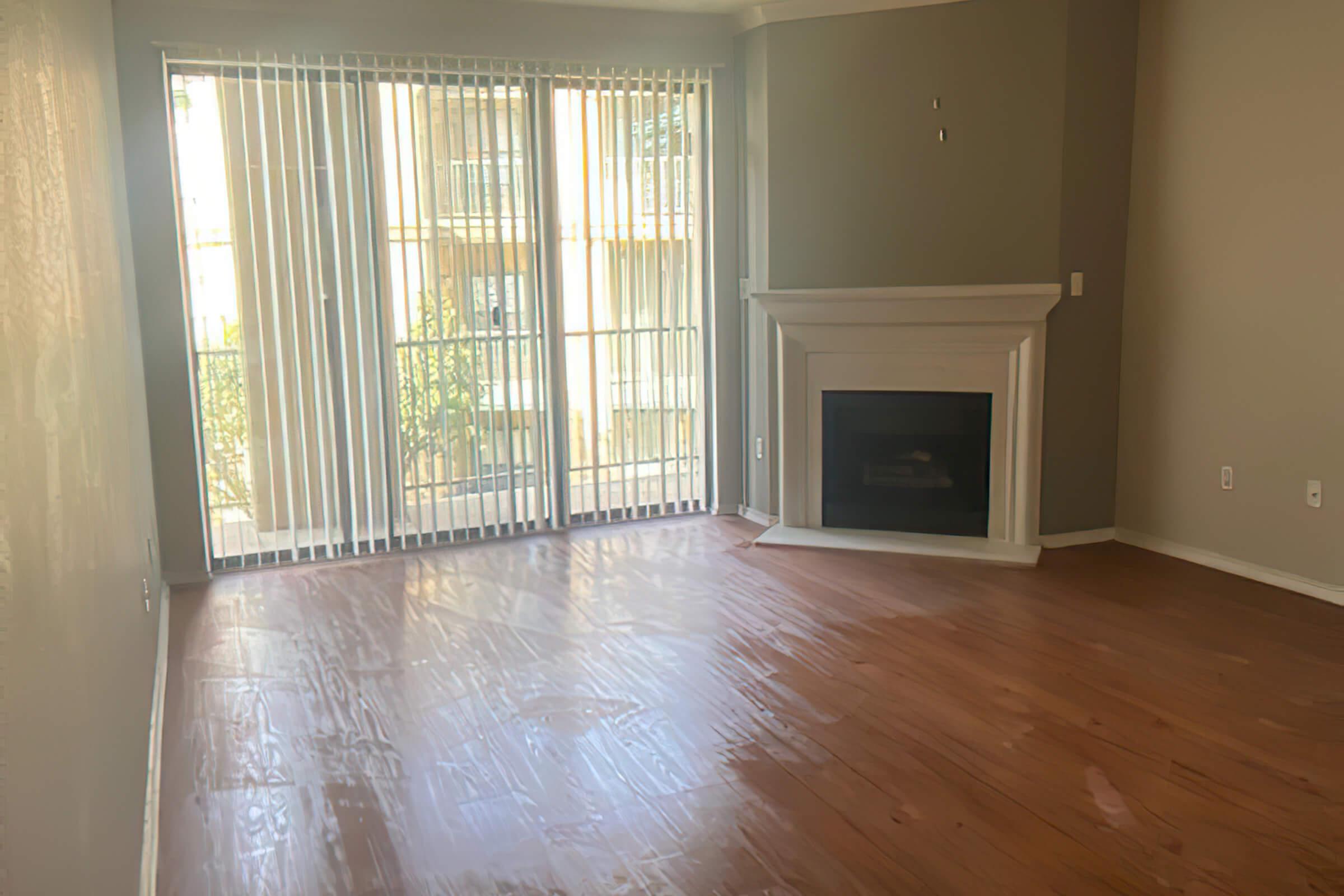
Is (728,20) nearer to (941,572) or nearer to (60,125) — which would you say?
(941,572)

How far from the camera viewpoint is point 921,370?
16.5ft

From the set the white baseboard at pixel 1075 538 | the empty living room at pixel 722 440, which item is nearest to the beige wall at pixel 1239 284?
the empty living room at pixel 722 440

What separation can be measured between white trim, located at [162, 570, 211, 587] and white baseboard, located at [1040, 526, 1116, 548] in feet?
13.4

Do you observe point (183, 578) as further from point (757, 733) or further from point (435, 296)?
point (757, 733)

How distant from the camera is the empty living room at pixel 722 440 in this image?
2.60 meters

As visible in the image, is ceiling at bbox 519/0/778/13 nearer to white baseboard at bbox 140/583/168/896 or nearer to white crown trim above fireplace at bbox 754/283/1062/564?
white crown trim above fireplace at bbox 754/283/1062/564

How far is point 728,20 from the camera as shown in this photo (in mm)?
5430

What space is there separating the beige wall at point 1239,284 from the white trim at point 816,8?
115cm

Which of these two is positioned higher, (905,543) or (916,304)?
(916,304)

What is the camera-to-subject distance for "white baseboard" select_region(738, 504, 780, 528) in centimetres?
557

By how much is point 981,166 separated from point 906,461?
1.49 meters

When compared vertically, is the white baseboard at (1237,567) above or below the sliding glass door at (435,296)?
below

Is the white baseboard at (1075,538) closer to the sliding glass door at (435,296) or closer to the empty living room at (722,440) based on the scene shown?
the empty living room at (722,440)

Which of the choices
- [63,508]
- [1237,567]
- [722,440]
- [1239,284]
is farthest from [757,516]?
[63,508]
